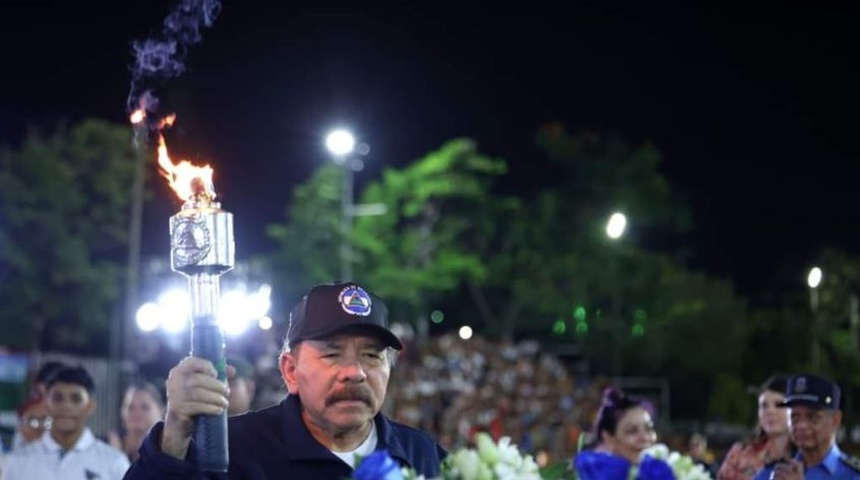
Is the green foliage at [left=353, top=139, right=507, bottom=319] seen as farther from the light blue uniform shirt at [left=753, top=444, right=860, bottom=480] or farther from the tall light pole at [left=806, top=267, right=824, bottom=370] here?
the light blue uniform shirt at [left=753, top=444, right=860, bottom=480]

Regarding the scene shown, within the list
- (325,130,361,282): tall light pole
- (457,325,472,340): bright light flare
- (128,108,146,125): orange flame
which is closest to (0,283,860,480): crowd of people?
(128,108,146,125): orange flame

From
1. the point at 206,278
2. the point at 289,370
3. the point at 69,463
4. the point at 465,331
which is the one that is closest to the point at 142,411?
the point at 69,463

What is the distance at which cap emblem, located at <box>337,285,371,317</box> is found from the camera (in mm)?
4254

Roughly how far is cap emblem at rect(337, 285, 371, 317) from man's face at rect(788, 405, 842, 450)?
352 centimetres

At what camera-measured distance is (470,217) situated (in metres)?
42.8

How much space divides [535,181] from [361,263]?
1259 cm

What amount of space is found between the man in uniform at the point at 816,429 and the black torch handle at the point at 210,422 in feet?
13.8

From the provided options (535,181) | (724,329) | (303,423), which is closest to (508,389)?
(724,329)

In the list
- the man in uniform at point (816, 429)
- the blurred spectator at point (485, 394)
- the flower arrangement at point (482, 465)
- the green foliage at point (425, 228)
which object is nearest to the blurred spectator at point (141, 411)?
the man in uniform at point (816, 429)

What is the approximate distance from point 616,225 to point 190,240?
36815mm

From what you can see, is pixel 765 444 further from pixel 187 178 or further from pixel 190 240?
pixel 190 240

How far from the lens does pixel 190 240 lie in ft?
11.3

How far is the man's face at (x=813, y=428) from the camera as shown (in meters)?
7.07

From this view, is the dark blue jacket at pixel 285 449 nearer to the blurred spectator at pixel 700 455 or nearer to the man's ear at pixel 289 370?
the man's ear at pixel 289 370
